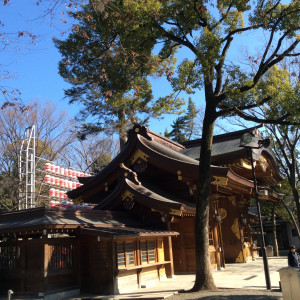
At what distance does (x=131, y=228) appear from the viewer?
39.2 ft

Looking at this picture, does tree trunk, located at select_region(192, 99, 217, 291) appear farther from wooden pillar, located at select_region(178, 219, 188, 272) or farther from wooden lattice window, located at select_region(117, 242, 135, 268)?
wooden pillar, located at select_region(178, 219, 188, 272)

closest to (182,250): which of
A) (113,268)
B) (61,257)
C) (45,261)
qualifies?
(113,268)

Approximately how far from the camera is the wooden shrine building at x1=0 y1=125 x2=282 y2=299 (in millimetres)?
10453

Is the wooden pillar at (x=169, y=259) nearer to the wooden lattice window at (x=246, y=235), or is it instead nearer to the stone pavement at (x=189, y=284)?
the stone pavement at (x=189, y=284)

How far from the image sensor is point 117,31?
10383mm

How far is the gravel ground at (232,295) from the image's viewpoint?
27.4 ft

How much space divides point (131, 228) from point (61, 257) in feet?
8.67

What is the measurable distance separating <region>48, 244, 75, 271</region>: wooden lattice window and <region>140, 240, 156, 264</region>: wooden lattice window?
100 inches

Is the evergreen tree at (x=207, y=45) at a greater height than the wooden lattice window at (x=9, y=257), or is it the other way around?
the evergreen tree at (x=207, y=45)

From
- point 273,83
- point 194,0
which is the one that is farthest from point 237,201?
point 194,0

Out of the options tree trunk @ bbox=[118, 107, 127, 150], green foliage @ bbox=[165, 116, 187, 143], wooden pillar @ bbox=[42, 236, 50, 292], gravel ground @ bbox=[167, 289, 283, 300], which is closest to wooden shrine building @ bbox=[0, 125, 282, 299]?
wooden pillar @ bbox=[42, 236, 50, 292]

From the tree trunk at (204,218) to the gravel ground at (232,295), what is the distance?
1.38 feet

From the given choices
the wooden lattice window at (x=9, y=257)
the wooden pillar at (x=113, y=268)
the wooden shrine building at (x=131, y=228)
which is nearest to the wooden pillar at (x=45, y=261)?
the wooden shrine building at (x=131, y=228)

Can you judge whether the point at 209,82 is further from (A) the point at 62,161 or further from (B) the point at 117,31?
(A) the point at 62,161
